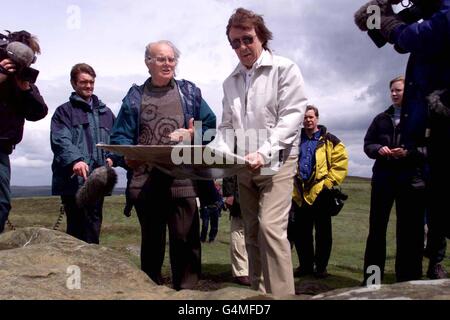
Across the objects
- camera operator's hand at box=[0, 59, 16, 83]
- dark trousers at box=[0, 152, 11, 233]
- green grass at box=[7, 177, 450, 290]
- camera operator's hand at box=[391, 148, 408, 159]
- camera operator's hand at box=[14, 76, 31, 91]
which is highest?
camera operator's hand at box=[0, 59, 16, 83]

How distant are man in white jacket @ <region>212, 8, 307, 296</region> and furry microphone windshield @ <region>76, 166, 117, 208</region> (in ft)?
3.55

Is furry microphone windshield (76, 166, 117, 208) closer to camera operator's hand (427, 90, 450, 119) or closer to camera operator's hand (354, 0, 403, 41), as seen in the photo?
camera operator's hand (354, 0, 403, 41)

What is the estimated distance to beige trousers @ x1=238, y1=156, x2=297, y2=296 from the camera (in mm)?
3893

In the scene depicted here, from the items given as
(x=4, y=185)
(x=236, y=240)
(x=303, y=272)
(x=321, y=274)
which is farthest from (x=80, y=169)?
(x=321, y=274)

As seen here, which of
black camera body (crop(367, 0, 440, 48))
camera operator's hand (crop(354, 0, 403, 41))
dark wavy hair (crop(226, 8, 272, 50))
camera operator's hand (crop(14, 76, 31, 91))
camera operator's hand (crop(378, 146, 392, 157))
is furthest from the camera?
camera operator's hand (crop(378, 146, 392, 157))

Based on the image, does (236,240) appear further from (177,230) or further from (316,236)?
(177,230)

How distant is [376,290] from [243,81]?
209 centimetres

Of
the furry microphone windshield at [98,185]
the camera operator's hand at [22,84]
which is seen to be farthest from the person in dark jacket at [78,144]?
the camera operator's hand at [22,84]


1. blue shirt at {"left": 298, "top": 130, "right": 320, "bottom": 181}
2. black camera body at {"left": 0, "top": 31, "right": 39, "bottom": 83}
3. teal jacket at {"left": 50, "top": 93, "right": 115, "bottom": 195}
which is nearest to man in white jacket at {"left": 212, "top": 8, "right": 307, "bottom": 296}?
black camera body at {"left": 0, "top": 31, "right": 39, "bottom": 83}

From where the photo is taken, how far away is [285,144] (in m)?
4.02

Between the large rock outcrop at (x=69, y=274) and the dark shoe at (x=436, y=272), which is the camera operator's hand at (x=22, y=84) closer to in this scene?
the large rock outcrop at (x=69, y=274)

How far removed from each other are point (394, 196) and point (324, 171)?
5.86ft

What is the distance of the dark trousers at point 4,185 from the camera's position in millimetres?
5152
